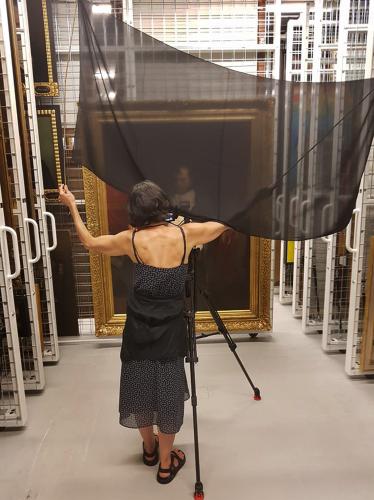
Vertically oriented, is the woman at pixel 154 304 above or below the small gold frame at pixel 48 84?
below

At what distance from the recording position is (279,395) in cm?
245

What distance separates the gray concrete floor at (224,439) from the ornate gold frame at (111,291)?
0.31 meters

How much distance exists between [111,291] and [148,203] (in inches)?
67.4

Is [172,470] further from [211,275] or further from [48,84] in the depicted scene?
[48,84]

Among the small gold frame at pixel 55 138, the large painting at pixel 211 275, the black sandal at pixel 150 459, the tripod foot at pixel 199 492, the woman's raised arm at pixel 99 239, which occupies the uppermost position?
the small gold frame at pixel 55 138

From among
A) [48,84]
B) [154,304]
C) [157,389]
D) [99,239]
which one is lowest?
[157,389]

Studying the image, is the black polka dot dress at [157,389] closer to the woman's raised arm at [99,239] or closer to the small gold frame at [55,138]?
the woman's raised arm at [99,239]

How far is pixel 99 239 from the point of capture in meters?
1.64

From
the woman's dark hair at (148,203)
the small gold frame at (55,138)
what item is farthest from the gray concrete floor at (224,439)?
the small gold frame at (55,138)

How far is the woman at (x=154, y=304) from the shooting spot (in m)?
1.55

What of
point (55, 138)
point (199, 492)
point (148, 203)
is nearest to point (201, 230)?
point (148, 203)

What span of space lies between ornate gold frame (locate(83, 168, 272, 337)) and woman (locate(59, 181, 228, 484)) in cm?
129

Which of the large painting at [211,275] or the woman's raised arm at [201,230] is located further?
the large painting at [211,275]

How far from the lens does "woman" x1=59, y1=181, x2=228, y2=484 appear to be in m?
1.55
